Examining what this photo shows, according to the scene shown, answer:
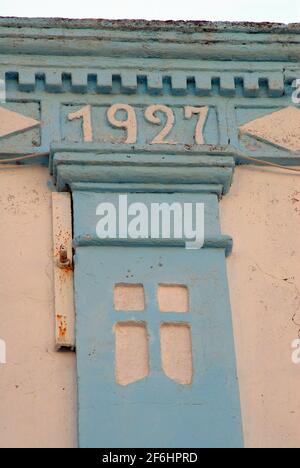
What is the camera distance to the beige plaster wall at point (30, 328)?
5.61 m

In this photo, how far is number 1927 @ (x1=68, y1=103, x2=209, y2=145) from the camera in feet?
21.0

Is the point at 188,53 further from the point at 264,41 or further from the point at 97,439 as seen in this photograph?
the point at 97,439

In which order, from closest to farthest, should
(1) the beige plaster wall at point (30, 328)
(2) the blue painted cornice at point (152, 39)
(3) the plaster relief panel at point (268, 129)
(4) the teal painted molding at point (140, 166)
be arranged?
(1) the beige plaster wall at point (30, 328), (4) the teal painted molding at point (140, 166), (3) the plaster relief panel at point (268, 129), (2) the blue painted cornice at point (152, 39)

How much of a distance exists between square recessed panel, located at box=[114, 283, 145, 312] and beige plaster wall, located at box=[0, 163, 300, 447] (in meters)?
0.26

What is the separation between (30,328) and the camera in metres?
5.86

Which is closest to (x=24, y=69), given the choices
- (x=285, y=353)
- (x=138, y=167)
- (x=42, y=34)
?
(x=42, y=34)

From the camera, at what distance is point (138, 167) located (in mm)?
6246

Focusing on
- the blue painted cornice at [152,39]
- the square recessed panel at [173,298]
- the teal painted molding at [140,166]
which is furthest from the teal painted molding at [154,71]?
the square recessed panel at [173,298]

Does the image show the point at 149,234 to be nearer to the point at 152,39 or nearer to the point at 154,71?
the point at 154,71

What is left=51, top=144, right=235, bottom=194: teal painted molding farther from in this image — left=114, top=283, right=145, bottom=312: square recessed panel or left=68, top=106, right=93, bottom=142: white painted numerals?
left=114, top=283, right=145, bottom=312: square recessed panel
